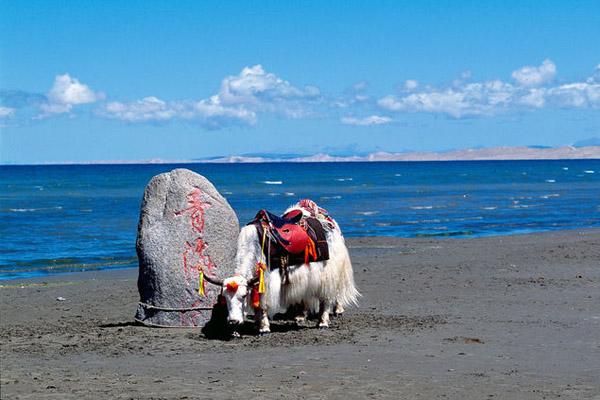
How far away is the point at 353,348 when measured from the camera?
10.1 metres

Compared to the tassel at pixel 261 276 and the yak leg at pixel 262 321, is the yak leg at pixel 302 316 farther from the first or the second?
the tassel at pixel 261 276

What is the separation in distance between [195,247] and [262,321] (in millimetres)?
1268

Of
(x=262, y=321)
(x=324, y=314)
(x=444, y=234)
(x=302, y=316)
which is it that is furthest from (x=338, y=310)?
(x=444, y=234)

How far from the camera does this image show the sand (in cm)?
821

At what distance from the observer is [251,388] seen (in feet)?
26.8

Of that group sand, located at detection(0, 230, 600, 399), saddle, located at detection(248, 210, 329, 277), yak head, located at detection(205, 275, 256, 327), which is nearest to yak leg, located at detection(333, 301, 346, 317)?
sand, located at detection(0, 230, 600, 399)

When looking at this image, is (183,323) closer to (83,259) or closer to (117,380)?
(117,380)

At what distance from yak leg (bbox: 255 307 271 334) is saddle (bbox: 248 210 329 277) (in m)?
0.52

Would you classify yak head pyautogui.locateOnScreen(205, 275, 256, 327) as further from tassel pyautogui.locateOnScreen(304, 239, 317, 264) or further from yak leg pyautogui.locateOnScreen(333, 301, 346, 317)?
yak leg pyautogui.locateOnScreen(333, 301, 346, 317)

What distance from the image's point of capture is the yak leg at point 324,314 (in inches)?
454

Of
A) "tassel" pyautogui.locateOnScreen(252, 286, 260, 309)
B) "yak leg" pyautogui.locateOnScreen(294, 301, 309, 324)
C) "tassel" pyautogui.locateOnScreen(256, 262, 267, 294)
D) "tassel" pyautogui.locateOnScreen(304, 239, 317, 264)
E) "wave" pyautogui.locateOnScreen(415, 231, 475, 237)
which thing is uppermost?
"tassel" pyautogui.locateOnScreen(304, 239, 317, 264)

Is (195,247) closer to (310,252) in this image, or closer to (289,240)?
(289,240)

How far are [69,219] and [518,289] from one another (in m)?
28.2

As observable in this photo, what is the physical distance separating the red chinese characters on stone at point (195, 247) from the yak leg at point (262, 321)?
997mm
